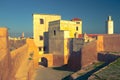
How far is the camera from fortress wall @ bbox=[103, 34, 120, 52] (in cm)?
2158

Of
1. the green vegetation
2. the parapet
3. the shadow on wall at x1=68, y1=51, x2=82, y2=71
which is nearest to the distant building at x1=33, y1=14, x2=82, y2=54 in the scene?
the shadow on wall at x1=68, y1=51, x2=82, y2=71

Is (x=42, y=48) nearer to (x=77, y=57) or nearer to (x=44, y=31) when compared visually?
(x=44, y=31)

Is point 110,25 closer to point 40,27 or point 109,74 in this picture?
point 40,27

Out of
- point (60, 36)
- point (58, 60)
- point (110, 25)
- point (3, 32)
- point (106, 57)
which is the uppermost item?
point (110, 25)

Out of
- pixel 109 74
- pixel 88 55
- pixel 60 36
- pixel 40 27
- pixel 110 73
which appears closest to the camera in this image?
pixel 109 74

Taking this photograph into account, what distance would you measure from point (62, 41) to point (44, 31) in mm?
6692

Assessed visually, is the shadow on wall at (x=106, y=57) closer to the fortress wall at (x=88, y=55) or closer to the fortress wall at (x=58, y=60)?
the fortress wall at (x=88, y=55)

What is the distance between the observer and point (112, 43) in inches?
862

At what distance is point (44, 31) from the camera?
113 feet

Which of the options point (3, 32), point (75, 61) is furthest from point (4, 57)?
point (75, 61)

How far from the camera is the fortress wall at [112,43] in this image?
21.6m

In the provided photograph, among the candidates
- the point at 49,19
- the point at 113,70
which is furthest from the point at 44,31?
the point at 113,70

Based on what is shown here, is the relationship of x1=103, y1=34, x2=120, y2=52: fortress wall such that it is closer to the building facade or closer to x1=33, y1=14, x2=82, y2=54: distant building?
the building facade

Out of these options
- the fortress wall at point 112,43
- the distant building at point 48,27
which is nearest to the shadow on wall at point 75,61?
the fortress wall at point 112,43
